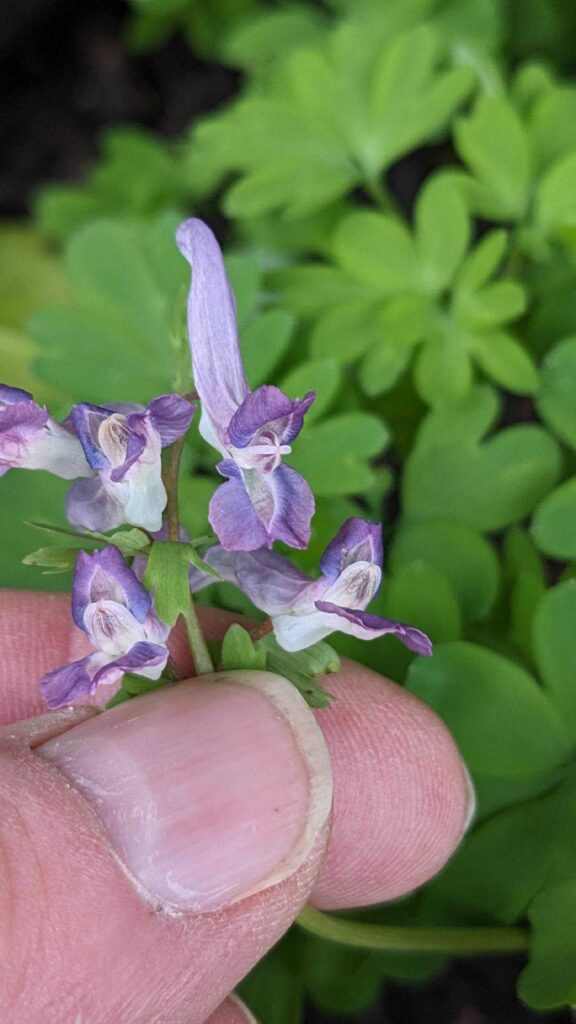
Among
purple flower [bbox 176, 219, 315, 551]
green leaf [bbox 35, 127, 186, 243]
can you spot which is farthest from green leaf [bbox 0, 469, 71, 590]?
green leaf [bbox 35, 127, 186, 243]

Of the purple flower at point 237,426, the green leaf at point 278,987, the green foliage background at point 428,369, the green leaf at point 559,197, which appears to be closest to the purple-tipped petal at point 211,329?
the purple flower at point 237,426

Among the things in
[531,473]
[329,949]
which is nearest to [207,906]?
[329,949]

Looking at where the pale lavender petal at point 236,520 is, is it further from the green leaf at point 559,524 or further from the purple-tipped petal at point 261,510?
the green leaf at point 559,524

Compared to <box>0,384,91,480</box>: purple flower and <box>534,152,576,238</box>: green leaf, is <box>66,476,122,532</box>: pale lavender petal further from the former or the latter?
<box>534,152,576,238</box>: green leaf

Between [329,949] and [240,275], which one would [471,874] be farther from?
[240,275]

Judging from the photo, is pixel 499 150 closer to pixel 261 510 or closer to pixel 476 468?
pixel 476 468

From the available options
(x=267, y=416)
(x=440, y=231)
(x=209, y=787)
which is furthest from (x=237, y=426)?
(x=440, y=231)
